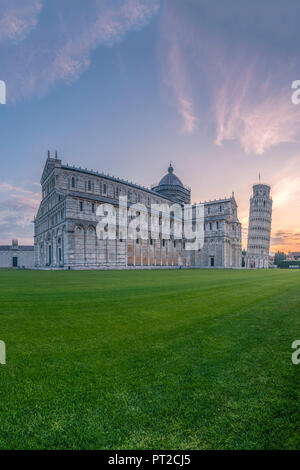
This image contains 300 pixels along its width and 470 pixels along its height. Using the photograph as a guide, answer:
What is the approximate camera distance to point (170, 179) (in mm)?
85375

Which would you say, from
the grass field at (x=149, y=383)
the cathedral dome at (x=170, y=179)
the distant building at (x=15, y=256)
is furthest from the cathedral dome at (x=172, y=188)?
the grass field at (x=149, y=383)

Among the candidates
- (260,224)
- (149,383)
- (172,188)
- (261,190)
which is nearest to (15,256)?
(172,188)

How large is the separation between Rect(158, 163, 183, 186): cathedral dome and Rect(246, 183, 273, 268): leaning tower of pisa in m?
40.6

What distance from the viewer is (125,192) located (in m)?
59.9

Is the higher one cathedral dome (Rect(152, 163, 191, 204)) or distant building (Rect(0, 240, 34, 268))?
cathedral dome (Rect(152, 163, 191, 204))

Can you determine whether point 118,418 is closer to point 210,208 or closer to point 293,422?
point 293,422

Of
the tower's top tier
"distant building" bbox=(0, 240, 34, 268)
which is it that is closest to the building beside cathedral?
"distant building" bbox=(0, 240, 34, 268)

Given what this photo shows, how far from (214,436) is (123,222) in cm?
5178

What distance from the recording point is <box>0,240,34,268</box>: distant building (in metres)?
81.2

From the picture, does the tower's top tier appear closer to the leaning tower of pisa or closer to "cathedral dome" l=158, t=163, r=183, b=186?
the leaning tower of pisa

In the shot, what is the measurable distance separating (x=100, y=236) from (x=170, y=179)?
45.6 metres

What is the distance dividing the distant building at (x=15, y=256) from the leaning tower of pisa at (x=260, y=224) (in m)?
88.9

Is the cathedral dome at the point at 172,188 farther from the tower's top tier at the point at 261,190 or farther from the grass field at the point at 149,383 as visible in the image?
the grass field at the point at 149,383
